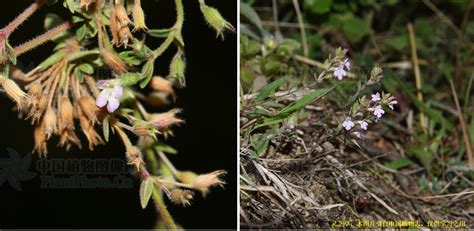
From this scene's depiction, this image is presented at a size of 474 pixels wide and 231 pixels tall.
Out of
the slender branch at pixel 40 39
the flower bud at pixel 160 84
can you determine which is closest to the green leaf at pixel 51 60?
the slender branch at pixel 40 39

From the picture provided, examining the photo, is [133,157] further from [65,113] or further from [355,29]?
[355,29]

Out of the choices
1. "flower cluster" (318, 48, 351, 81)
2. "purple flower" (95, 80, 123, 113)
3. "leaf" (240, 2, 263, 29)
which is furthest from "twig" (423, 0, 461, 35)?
"purple flower" (95, 80, 123, 113)

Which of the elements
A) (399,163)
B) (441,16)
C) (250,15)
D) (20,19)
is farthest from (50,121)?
(441,16)

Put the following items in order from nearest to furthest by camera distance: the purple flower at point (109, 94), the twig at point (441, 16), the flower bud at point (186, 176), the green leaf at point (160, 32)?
1. the purple flower at point (109, 94)
2. the green leaf at point (160, 32)
3. the flower bud at point (186, 176)
4. the twig at point (441, 16)

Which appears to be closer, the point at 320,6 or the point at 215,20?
the point at 215,20

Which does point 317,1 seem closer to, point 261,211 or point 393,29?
point 393,29

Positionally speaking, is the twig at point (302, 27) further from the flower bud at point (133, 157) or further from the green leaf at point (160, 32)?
the flower bud at point (133, 157)
